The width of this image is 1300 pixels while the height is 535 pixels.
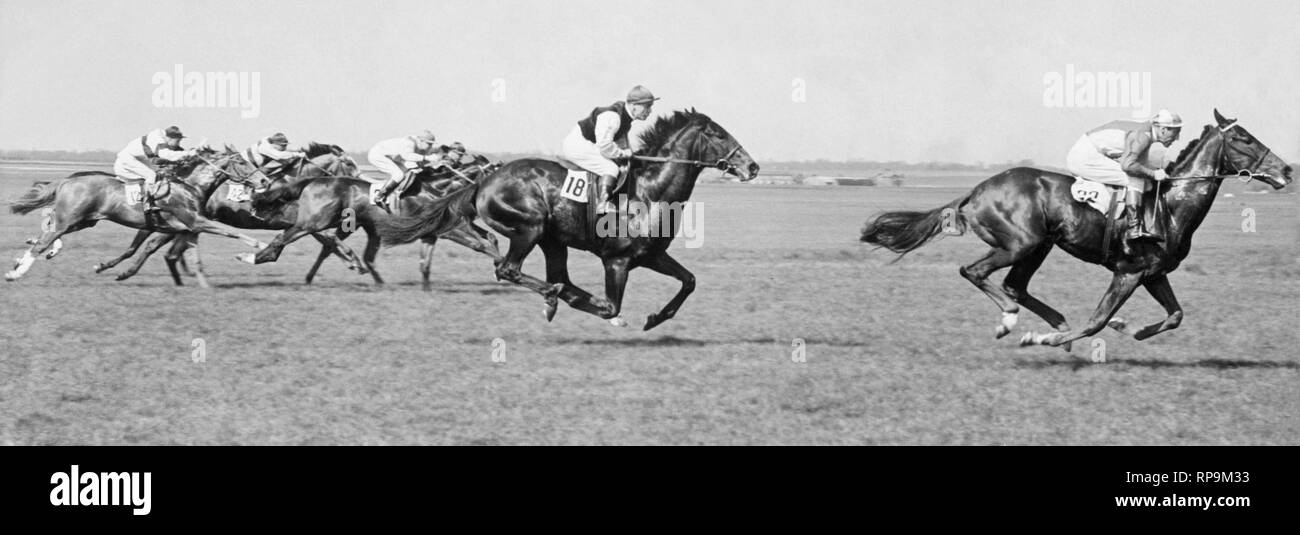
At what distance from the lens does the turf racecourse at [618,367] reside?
877 cm

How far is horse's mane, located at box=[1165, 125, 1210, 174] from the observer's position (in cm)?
1114

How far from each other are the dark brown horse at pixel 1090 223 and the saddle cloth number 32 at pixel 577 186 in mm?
2972

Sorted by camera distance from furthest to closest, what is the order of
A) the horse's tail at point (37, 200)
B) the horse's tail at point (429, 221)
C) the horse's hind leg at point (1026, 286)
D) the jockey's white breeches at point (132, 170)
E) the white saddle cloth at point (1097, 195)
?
the horse's tail at point (37, 200) → the jockey's white breeches at point (132, 170) → the horse's tail at point (429, 221) → the horse's hind leg at point (1026, 286) → the white saddle cloth at point (1097, 195)

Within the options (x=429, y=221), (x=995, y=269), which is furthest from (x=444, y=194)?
(x=995, y=269)

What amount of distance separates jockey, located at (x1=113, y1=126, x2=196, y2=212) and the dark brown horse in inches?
380

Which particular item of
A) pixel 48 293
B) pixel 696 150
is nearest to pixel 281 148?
pixel 48 293

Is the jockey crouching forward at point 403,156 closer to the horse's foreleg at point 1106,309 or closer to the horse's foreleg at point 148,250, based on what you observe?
the horse's foreleg at point 148,250

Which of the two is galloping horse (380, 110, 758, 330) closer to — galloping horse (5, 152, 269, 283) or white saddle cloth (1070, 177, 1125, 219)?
white saddle cloth (1070, 177, 1125, 219)

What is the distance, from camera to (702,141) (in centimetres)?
1189

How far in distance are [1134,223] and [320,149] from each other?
37.3 feet

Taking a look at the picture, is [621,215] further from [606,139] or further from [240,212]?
[240,212]

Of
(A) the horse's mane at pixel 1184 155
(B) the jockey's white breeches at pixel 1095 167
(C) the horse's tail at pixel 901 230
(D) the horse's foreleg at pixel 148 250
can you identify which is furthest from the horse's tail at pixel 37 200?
(A) the horse's mane at pixel 1184 155

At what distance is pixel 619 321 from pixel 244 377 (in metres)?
3.15

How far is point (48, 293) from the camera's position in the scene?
15922 millimetres
